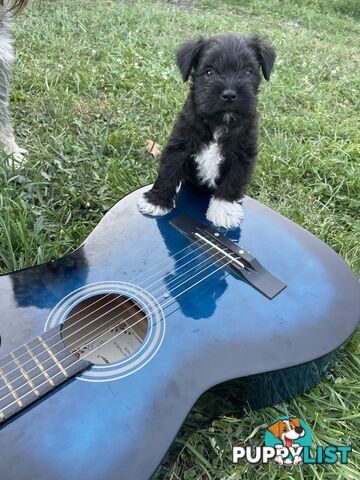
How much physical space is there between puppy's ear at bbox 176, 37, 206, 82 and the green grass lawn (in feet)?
2.73

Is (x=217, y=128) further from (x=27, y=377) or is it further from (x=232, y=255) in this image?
(x=27, y=377)

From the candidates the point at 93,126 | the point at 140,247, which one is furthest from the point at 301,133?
the point at 140,247

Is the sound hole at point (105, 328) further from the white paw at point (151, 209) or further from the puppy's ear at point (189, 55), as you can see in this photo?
the puppy's ear at point (189, 55)

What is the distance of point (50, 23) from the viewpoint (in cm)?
484

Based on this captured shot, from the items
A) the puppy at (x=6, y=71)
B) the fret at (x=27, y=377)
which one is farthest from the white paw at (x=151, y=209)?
the puppy at (x=6, y=71)

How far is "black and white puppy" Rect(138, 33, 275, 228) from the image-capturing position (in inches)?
70.6

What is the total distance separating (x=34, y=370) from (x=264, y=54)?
5.28 feet

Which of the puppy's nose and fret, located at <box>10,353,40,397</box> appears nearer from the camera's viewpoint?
fret, located at <box>10,353,40,397</box>

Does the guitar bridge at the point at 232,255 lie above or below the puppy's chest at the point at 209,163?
below

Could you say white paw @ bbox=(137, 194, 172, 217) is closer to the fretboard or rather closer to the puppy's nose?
the puppy's nose

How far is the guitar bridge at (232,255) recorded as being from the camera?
1740 millimetres

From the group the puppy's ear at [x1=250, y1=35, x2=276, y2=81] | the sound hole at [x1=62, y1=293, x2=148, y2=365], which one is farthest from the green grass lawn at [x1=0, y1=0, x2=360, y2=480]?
the puppy's ear at [x1=250, y1=35, x2=276, y2=81]

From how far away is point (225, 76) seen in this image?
179 centimetres

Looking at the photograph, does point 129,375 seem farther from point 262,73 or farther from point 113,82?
point 113,82
